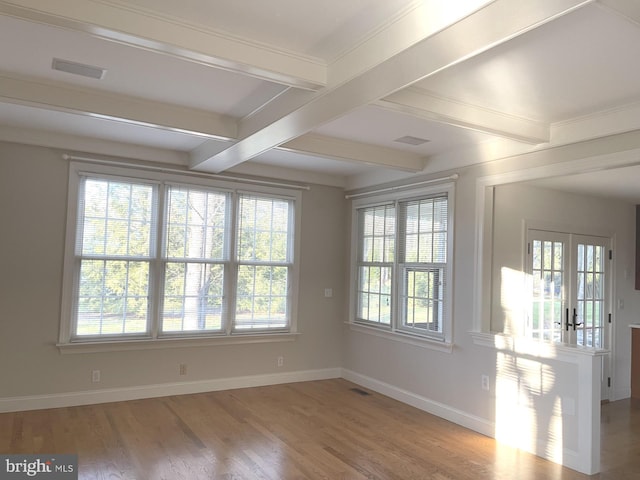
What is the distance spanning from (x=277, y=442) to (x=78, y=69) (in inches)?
121

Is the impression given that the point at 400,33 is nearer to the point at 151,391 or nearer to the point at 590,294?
the point at 151,391

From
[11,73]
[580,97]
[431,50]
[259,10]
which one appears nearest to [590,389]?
[580,97]

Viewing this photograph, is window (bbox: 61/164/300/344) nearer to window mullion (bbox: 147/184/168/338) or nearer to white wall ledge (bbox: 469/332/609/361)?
window mullion (bbox: 147/184/168/338)

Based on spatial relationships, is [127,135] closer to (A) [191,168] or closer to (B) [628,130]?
(A) [191,168]

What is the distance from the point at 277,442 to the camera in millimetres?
3977

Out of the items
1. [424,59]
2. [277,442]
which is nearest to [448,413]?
[277,442]

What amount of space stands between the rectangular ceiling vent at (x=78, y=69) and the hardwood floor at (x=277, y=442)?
8.56 ft

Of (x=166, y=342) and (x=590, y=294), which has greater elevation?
(x=590, y=294)

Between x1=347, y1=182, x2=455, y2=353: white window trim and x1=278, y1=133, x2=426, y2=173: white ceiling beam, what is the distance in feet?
1.12

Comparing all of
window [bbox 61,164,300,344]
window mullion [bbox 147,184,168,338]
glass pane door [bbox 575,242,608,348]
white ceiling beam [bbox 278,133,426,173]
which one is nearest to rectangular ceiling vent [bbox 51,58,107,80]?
white ceiling beam [bbox 278,133,426,173]

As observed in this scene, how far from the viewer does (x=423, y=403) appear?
5039 millimetres

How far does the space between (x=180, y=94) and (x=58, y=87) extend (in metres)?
0.80

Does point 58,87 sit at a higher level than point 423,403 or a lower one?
higher

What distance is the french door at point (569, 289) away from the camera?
5.15 m
